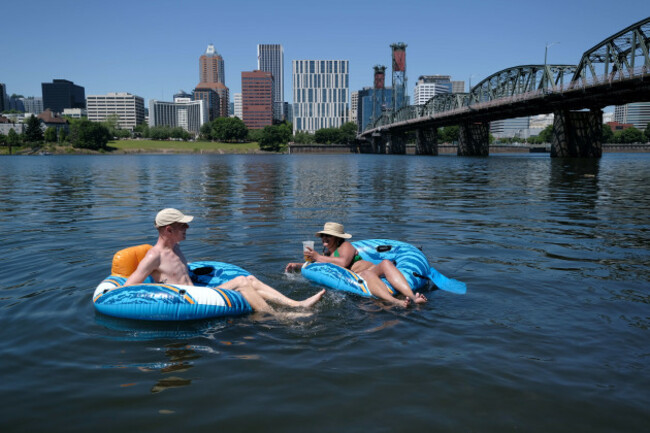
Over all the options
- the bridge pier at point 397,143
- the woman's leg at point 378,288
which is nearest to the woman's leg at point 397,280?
the woman's leg at point 378,288

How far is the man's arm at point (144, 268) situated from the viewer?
6570mm

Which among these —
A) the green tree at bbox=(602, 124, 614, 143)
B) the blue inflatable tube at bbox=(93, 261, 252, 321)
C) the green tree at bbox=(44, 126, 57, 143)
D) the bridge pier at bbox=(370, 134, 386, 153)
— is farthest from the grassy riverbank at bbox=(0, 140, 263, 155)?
the blue inflatable tube at bbox=(93, 261, 252, 321)

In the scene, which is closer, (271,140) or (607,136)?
(271,140)

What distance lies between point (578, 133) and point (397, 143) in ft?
221

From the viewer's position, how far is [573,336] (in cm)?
576

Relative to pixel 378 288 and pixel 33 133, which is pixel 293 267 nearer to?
pixel 378 288

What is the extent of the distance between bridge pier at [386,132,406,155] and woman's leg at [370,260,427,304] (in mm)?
122666

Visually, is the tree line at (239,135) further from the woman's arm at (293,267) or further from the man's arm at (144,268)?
the man's arm at (144,268)

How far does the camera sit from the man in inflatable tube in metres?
6.56

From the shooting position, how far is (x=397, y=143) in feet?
425

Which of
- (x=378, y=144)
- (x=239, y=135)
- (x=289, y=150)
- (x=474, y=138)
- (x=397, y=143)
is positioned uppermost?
(x=239, y=135)

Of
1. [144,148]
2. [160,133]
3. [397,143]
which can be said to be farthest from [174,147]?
[397,143]

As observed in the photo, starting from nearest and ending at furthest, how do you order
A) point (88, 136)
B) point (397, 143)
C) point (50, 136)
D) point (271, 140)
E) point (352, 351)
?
point (352, 351)
point (397, 143)
point (88, 136)
point (50, 136)
point (271, 140)

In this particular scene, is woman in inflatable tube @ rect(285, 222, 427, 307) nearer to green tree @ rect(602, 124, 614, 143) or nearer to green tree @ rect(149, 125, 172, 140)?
green tree @ rect(149, 125, 172, 140)
